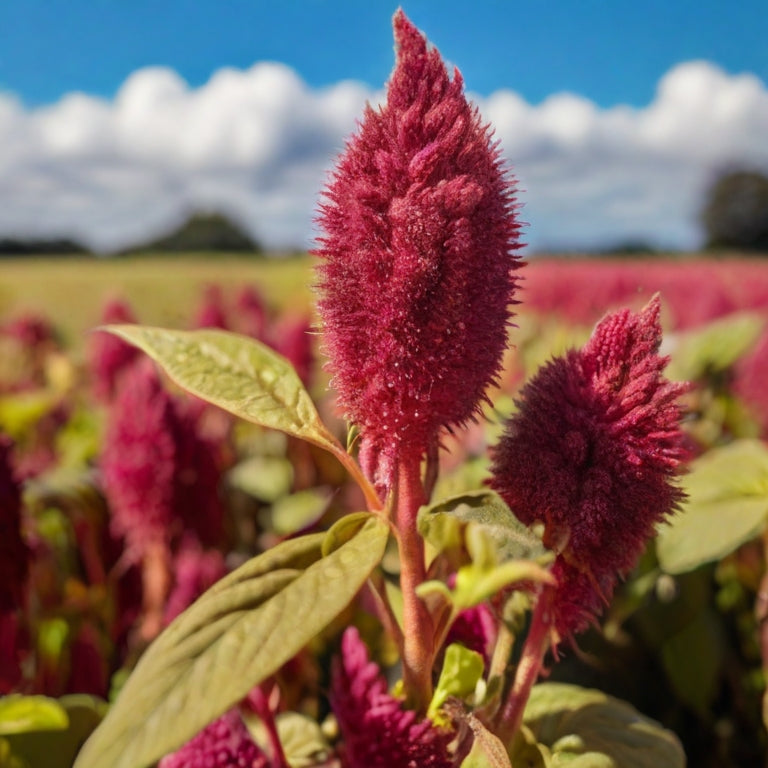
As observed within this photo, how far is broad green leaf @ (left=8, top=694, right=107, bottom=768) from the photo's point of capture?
2.02ft

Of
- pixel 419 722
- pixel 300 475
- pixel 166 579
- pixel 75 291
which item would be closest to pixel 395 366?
pixel 419 722

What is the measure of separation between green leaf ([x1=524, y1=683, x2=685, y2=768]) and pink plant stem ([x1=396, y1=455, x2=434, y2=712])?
0.11 metres

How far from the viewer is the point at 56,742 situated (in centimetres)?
62

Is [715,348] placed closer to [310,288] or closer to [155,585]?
[155,585]

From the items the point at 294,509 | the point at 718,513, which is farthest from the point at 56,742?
the point at 294,509

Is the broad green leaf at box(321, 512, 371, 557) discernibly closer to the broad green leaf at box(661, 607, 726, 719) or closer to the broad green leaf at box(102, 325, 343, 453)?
the broad green leaf at box(102, 325, 343, 453)

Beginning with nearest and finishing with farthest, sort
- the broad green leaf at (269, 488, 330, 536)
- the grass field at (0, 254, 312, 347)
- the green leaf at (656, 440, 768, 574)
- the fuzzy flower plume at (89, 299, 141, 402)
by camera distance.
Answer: the green leaf at (656, 440, 768, 574)
the broad green leaf at (269, 488, 330, 536)
the fuzzy flower plume at (89, 299, 141, 402)
the grass field at (0, 254, 312, 347)

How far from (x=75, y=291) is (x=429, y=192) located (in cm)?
1121

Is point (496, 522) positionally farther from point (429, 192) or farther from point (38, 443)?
point (38, 443)

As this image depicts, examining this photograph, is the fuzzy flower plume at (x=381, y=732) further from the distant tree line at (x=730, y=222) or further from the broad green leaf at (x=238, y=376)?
the distant tree line at (x=730, y=222)

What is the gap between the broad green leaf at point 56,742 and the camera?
0.62 m

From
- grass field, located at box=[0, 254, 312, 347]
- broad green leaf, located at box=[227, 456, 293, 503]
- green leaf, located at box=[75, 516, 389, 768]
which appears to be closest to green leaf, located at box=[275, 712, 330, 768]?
green leaf, located at box=[75, 516, 389, 768]

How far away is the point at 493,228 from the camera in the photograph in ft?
1.33

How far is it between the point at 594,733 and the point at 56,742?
417mm
